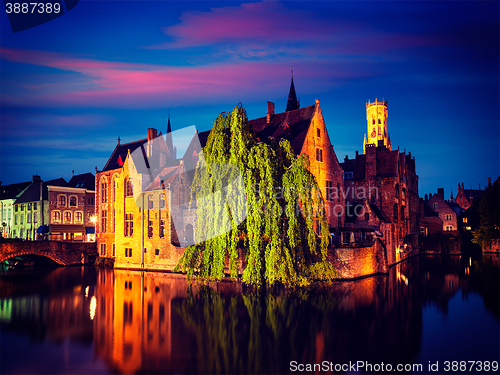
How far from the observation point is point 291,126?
35844 mm

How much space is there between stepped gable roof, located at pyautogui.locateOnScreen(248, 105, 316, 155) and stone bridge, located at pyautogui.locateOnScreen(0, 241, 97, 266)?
24.5 metres

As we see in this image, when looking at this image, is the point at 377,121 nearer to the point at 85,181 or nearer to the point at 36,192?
the point at 85,181

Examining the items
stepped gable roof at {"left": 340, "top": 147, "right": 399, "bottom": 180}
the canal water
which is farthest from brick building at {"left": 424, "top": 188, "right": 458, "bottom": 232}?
the canal water

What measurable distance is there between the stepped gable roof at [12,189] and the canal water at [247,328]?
41.8 m

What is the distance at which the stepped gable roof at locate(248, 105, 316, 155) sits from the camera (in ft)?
112

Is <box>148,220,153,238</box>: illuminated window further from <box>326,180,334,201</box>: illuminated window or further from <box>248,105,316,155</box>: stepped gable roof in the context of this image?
<box>326,180,334,201</box>: illuminated window

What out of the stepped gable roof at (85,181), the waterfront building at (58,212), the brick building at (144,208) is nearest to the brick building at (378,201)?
the brick building at (144,208)

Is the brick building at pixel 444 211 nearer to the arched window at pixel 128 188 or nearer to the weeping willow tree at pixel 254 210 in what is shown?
the arched window at pixel 128 188

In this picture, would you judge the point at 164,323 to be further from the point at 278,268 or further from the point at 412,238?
the point at 412,238

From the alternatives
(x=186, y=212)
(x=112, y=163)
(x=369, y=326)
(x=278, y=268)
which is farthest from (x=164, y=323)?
(x=112, y=163)

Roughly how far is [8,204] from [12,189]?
4.82m

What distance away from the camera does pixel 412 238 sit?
52188 millimetres

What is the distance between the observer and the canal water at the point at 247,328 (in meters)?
12.4

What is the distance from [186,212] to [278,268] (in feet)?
56.8
